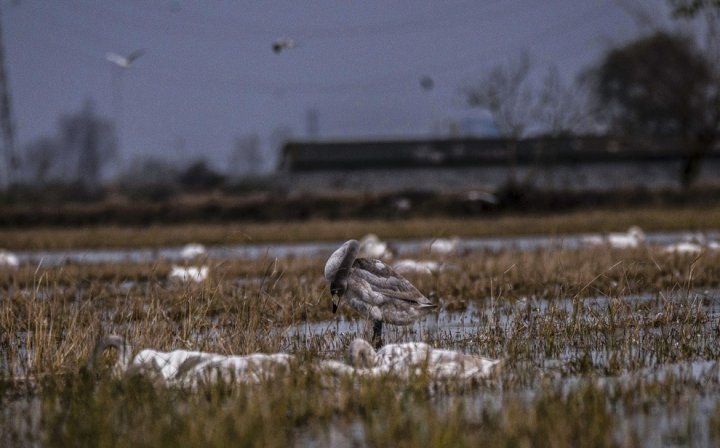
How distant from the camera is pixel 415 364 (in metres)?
6.27

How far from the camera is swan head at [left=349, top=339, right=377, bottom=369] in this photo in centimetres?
632

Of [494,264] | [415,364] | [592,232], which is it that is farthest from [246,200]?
[415,364]

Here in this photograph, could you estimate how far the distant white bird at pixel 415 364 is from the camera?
631cm

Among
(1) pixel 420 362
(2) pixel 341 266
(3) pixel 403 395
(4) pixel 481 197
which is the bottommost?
(3) pixel 403 395

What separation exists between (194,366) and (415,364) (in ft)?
4.82

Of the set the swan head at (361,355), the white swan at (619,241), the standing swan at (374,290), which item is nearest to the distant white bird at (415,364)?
the swan head at (361,355)

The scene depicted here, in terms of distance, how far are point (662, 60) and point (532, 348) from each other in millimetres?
47023

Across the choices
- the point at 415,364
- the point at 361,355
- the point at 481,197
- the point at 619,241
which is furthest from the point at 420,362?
the point at 481,197

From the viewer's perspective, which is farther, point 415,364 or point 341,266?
point 341,266

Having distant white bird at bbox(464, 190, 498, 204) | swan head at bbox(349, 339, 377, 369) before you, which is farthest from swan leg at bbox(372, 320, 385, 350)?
distant white bird at bbox(464, 190, 498, 204)

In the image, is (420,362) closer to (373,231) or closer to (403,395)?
(403,395)

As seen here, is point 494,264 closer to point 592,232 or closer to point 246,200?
point 592,232

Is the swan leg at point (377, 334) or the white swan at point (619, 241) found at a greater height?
the white swan at point (619, 241)

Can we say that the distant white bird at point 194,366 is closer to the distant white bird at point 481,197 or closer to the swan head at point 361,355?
the swan head at point 361,355
